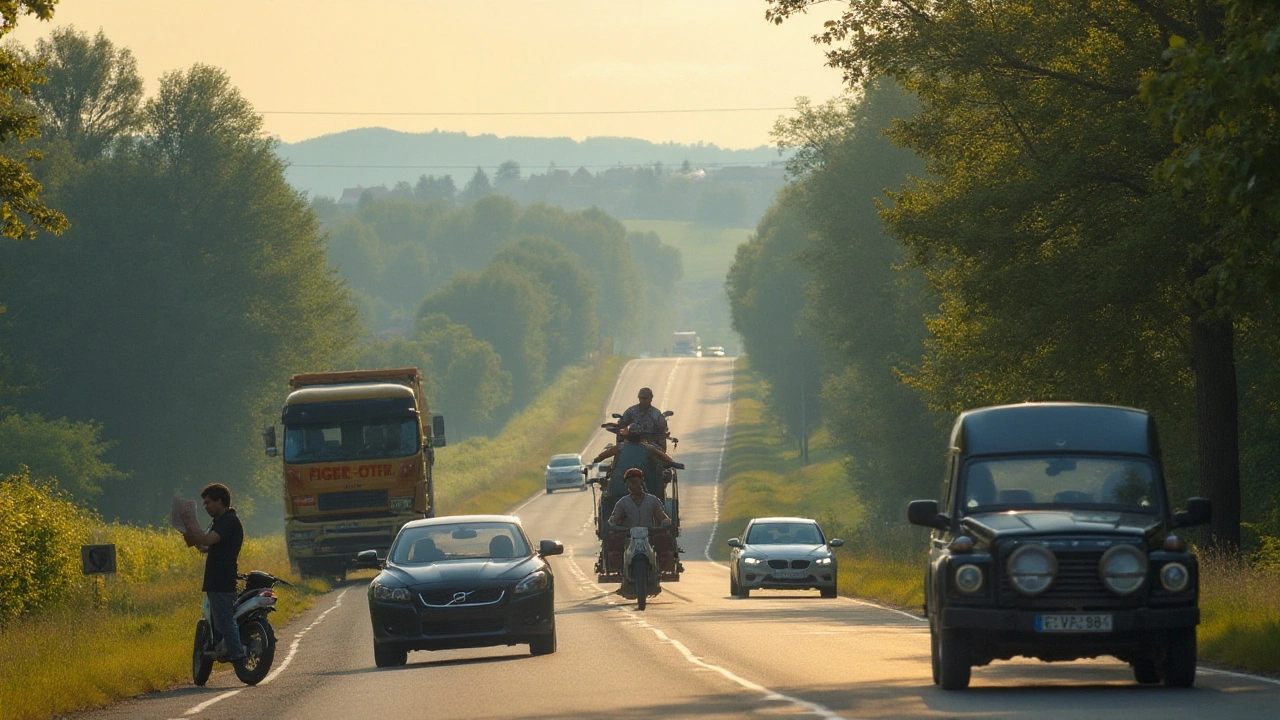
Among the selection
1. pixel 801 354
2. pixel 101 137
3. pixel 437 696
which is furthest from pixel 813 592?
pixel 801 354

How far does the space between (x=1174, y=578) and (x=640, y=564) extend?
13.7m

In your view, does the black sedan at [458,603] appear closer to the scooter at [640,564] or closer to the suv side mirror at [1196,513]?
the scooter at [640,564]

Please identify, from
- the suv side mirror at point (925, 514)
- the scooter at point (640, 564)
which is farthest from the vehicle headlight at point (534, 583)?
the scooter at point (640, 564)

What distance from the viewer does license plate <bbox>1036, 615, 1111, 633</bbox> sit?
13008mm

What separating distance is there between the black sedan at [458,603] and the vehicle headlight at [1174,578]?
7.59 meters

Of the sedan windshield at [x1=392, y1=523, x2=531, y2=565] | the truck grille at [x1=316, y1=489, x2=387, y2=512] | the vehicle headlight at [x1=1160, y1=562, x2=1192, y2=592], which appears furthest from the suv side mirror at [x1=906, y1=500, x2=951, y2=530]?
the truck grille at [x1=316, y1=489, x2=387, y2=512]

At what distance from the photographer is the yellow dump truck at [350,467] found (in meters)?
37.2

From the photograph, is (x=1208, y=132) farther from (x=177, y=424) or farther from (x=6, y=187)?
(x=177, y=424)

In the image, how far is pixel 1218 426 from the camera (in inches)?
1044

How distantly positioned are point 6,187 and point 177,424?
57871 millimetres

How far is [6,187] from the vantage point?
861 inches

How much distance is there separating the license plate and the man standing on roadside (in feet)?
26.0

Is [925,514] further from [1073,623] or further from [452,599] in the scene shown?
[452,599]

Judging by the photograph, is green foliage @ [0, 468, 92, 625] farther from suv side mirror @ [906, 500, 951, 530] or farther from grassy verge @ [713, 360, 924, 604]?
suv side mirror @ [906, 500, 951, 530]
